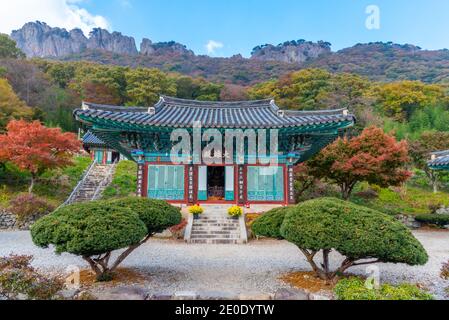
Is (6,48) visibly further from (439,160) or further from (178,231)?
(439,160)

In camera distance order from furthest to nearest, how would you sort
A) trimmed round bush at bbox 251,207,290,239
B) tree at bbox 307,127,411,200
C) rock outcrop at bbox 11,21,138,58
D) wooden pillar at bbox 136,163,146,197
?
1. rock outcrop at bbox 11,21,138,58
2. tree at bbox 307,127,411,200
3. wooden pillar at bbox 136,163,146,197
4. trimmed round bush at bbox 251,207,290,239

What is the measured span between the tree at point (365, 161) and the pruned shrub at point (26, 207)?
47.6 feet

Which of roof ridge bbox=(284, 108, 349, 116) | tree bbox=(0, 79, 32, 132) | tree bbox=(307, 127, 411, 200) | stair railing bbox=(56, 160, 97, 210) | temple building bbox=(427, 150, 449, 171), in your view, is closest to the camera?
temple building bbox=(427, 150, 449, 171)

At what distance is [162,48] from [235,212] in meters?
89.3

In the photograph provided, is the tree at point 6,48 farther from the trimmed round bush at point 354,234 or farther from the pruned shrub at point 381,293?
the pruned shrub at point 381,293

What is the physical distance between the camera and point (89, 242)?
17.7 feet

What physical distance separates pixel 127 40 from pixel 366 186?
300ft

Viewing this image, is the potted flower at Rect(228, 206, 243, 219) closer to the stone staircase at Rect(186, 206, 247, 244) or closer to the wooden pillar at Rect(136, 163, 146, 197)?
the stone staircase at Rect(186, 206, 247, 244)

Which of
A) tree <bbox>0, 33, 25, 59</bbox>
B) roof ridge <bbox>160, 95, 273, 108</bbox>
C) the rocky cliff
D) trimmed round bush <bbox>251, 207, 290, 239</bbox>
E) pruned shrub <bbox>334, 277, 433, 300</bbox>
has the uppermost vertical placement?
the rocky cliff

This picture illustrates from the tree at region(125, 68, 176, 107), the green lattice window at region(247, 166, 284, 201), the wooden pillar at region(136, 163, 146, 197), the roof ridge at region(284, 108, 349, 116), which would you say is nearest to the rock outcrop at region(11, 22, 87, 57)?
the tree at region(125, 68, 176, 107)

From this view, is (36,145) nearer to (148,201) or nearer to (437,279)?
(148,201)

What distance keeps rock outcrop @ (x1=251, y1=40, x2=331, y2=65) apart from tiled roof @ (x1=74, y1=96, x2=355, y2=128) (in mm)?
76770

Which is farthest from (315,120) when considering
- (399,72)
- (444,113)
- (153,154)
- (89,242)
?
(399,72)

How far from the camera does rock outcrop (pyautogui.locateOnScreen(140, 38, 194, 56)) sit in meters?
92.6
